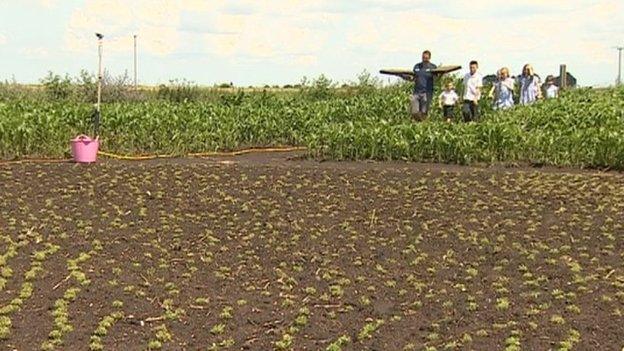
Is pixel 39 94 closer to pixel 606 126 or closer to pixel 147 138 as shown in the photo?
pixel 147 138

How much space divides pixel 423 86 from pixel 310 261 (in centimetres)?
1037

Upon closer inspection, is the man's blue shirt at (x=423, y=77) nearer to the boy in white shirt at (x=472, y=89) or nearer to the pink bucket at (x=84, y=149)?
the boy in white shirt at (x=472, y=89)

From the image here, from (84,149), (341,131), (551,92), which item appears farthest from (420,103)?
(84,149)

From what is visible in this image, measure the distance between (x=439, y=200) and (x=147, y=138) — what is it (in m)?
7.84

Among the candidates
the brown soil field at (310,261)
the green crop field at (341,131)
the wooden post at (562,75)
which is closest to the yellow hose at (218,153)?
the green crop field at (341,131)

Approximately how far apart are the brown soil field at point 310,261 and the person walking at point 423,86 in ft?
19.4

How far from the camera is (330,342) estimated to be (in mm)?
5461

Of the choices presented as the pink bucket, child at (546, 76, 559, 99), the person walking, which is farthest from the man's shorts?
the pink bucket

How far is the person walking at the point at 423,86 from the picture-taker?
55.5 feet

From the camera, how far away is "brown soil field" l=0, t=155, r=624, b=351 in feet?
18.4

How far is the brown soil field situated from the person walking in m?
5.93

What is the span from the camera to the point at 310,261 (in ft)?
23.9

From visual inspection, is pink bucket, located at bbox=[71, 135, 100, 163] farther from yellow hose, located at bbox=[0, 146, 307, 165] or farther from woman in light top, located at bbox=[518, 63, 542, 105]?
woman in light top, located at bbox=[518, 63, 542, 105]

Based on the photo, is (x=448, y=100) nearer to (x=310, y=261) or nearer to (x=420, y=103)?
(x=420, y=103)
